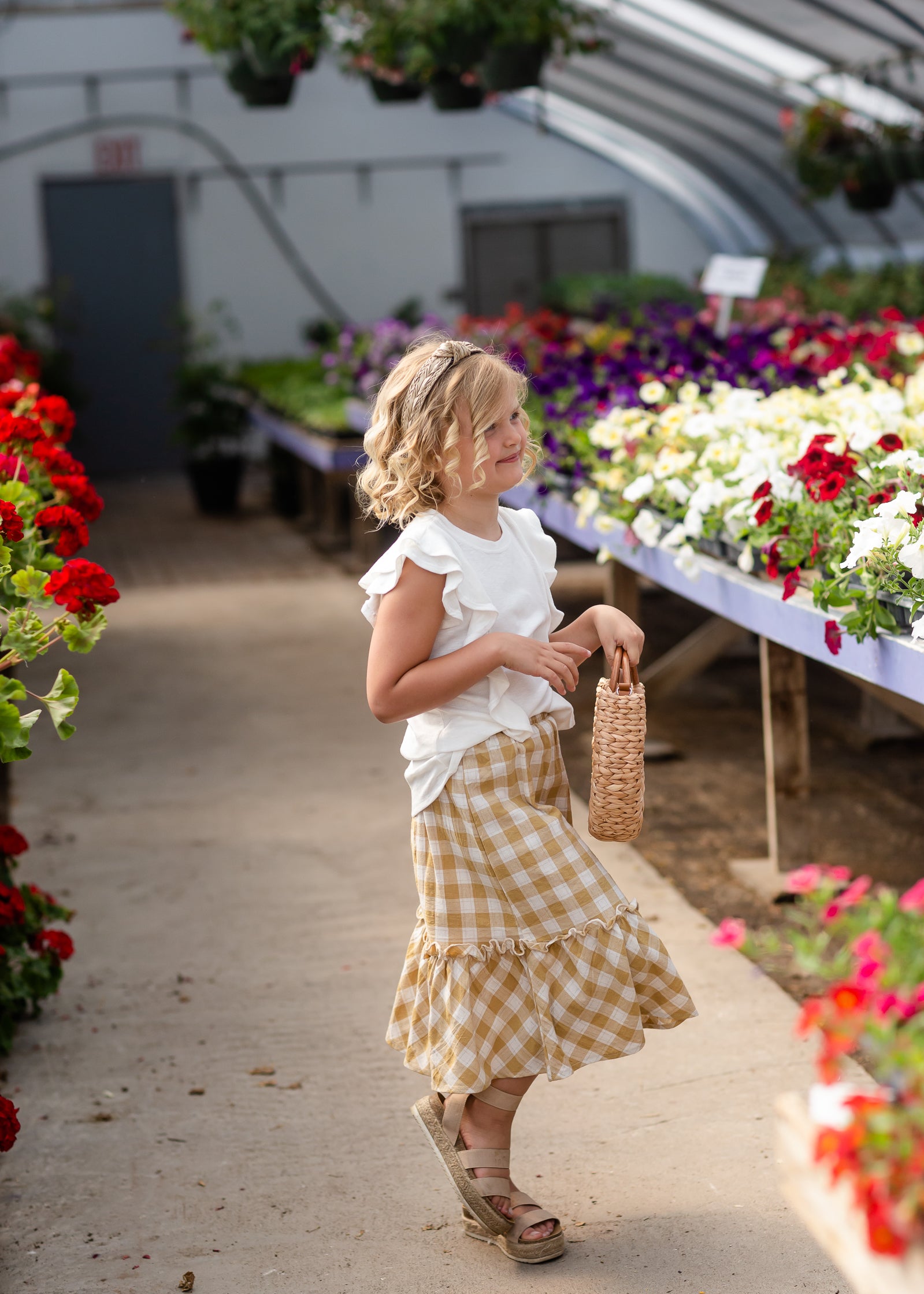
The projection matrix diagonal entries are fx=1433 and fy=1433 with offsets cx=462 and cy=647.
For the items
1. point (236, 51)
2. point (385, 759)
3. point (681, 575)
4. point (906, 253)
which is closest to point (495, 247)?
point (906, 253)

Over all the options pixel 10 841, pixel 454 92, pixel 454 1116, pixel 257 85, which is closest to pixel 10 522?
pixel 10 841

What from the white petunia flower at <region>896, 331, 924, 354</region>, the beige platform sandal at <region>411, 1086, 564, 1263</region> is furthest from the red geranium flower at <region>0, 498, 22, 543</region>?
the white petunia flower at <region>896, 331, 924, 354</region>

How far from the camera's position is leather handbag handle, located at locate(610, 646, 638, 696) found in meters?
2.00

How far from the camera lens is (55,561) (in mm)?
2619

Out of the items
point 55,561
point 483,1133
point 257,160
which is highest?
point 257,160

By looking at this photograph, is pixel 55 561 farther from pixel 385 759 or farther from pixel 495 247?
pixel 495 247

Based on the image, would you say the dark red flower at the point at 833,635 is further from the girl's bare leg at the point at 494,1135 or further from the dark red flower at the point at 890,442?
the girl's bare leg at the point at 494,1135

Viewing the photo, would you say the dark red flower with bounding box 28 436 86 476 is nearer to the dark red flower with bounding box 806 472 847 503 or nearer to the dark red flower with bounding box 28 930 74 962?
the dark red flower with bounding box 28 930 74 962

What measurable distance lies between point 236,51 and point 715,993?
16.5 feet

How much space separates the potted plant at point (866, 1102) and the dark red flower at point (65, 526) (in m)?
1.70

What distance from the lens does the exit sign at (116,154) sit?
44.2ft

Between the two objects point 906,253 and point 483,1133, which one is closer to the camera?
point 483,1133

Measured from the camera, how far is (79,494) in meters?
2.96

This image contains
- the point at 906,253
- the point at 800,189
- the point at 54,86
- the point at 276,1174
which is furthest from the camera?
the point at 54,86
